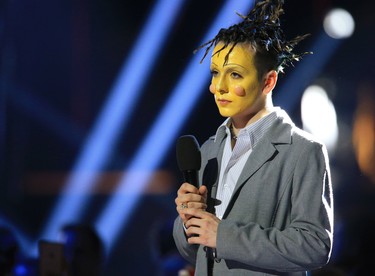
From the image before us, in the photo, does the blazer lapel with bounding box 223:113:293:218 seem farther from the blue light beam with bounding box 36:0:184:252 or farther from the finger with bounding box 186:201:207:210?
the blue light beam with bounding box 36:0:184:252

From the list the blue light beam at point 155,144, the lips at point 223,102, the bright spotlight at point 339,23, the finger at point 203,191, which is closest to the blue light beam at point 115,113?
the blue light beam at point 155,144

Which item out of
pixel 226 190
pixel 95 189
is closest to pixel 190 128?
pixel 95 189

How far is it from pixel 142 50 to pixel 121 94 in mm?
317

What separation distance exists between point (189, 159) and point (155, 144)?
9.62ft

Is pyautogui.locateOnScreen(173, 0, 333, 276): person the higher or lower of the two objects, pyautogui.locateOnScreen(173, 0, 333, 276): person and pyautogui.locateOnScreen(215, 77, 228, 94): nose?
the lower

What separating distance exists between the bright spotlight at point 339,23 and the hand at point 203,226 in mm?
2870

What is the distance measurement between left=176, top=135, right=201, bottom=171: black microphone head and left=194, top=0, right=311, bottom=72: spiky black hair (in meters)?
0.21

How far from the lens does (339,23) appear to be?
4.09 m

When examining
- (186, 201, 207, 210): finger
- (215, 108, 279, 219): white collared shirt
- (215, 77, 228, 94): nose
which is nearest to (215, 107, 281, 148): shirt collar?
(215, 108, 279, 219): white collared shirt

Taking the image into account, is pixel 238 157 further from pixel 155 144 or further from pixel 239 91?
pixel 155 144

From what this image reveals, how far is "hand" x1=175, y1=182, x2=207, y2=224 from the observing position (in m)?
1.47

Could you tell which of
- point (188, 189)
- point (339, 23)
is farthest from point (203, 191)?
point (339, 23)

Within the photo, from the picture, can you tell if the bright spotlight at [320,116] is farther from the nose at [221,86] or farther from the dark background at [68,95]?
the nose at [221,86]

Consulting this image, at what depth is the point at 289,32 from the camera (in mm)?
4066
